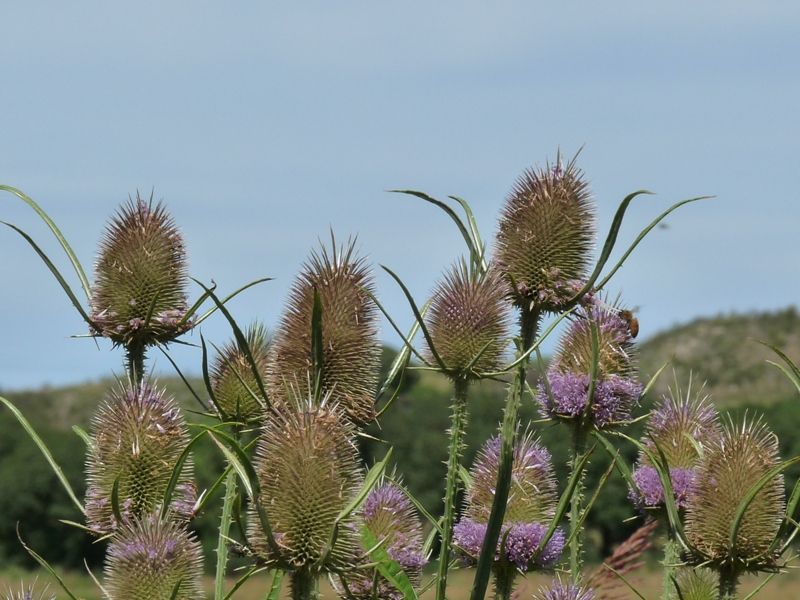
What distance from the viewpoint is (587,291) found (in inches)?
139

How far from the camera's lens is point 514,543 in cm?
390

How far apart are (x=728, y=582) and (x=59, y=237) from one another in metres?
2.11

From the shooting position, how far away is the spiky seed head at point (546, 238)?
3.67 meters

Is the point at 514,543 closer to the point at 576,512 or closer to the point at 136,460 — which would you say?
the point at 576,512

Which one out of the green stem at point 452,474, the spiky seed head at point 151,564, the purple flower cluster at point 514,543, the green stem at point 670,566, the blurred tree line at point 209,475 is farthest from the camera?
the blurred tree line at point 209,475

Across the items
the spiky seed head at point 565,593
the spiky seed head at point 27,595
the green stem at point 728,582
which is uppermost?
the green stem at point 728,582

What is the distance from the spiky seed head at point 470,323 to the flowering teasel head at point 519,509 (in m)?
0.35

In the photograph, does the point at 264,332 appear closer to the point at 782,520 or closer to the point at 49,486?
the point at 782,520

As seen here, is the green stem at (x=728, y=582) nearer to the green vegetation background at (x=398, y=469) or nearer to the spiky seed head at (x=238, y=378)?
the spiky seed head at (x=238, y=378)

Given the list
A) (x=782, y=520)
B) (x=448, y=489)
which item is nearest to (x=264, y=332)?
(x=448, y=489)

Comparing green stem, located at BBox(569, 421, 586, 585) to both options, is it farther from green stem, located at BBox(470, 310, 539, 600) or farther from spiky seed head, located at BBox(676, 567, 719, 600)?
green stem, located at BBox(470, 310, 539, 600)

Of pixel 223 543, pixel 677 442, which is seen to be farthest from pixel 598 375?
pixel 223 543

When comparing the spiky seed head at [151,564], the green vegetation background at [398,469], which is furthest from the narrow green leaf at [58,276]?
the green vegetation background at [398,469]

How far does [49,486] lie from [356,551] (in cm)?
6113
